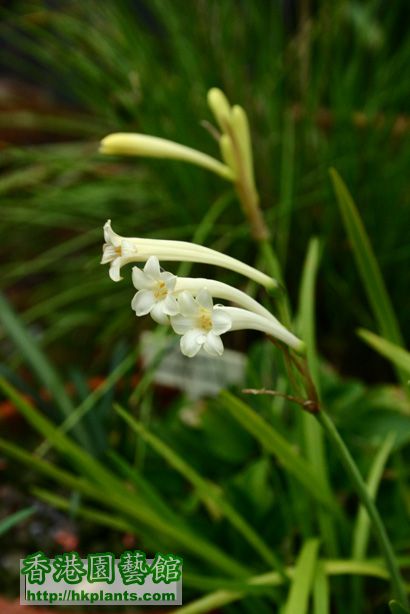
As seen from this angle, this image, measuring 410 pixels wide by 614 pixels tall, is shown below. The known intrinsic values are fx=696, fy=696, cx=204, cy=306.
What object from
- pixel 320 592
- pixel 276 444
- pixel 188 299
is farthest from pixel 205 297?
pixel 320 592

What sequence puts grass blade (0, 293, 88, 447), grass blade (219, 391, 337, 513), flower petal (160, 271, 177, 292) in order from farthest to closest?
grass blade (0, 293, 88, 447) < grass blade (219, 391, 337, 513) < flower petal (160, 271, 177, 292)

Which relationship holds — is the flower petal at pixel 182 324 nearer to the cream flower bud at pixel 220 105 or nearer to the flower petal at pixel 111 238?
the flower petal at pixel 111 238

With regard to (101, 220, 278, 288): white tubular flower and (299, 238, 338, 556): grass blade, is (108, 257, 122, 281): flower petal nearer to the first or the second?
(101, 220, 278, 288): white tubular flower

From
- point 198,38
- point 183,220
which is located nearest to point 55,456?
point 183,220

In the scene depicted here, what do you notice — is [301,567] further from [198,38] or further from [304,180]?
[198,38]

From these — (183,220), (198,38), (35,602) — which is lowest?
(35,602)

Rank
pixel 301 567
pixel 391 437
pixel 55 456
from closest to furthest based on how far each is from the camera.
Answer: pixel 301 567 → pixel 391 437 → pixel 55 456

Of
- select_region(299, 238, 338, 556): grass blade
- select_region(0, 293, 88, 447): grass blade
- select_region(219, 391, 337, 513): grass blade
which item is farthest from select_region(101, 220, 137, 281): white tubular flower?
select_region(0, 293, 88, 447): grass blade
